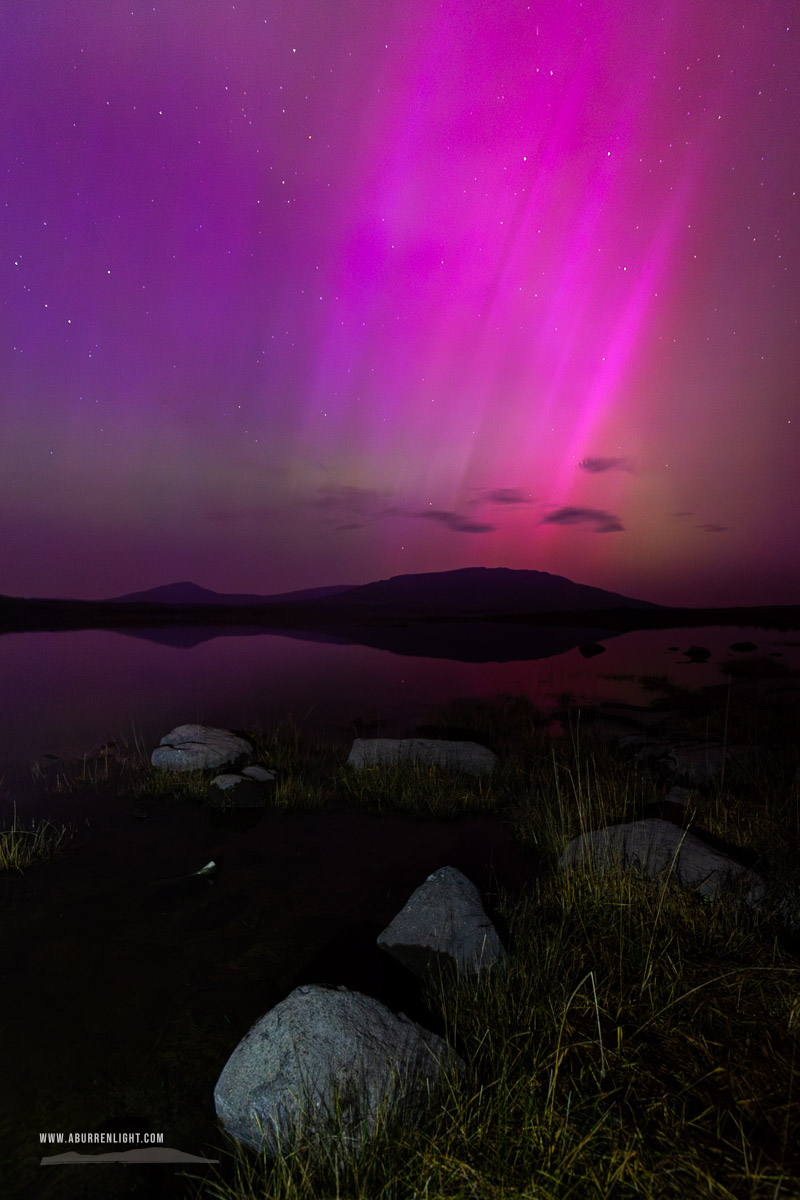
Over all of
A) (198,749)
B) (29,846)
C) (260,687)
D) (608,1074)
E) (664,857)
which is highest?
(608,1074)

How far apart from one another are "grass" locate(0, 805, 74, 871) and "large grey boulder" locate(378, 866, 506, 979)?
13.6ft

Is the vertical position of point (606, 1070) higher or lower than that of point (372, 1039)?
higher

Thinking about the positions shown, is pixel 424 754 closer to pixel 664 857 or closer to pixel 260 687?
pixel 664 857

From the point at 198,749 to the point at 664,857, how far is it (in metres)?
7.64

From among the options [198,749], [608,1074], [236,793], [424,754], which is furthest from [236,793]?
[608,1074]

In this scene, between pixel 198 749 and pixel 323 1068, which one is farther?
pixel 198 749

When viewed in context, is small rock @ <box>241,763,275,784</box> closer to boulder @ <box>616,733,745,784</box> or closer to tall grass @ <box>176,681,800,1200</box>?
tall grass @ <box>176,681,800,1200</box>

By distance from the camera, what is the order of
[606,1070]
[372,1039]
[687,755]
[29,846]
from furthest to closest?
[687,755] < [29,846] < [372,1039] < [606,1070]

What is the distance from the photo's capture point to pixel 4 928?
16.6 feet

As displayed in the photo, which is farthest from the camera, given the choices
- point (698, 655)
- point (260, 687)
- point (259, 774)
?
point (698, 655)

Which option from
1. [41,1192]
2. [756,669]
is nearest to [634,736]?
[41,1192]

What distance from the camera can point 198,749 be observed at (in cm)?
997

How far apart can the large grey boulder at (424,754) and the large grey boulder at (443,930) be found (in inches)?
179

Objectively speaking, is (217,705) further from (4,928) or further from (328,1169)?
(328,1169)
